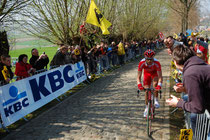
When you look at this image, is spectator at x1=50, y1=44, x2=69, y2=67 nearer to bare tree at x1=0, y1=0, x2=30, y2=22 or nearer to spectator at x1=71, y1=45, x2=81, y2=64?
spectator at x1=71, y1=45, x2=81, y2=64

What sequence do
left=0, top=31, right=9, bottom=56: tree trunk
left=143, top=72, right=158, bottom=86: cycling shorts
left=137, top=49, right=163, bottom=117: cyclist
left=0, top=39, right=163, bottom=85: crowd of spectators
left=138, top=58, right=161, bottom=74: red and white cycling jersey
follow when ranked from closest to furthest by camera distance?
left=137, top=49, right=163, bottom=117: cyclist → left=138, top=58, right=161, bottom=74: red and white cycling jersey → left=143, top=72, right=158, bottom=86: cycling shorts → left=0, top=39, right=163, bottom=85: crowd of spectators → left=0, top=31, right=9, bottom=56: tree trunk

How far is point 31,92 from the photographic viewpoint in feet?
20.2

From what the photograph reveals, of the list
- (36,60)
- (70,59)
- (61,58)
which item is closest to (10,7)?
(36,60)

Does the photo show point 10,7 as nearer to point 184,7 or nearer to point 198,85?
point 198,85

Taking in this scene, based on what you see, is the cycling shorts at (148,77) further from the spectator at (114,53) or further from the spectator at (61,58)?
the spectator at (114,53)

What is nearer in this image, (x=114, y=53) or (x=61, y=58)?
(x=61, y=58)

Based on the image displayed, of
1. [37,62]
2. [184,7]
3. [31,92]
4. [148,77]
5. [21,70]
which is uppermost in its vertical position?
[184,7]

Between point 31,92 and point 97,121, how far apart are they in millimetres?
2354

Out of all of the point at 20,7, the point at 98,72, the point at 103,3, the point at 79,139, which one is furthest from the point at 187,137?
the point at 103,3

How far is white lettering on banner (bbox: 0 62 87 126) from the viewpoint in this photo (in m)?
5.25

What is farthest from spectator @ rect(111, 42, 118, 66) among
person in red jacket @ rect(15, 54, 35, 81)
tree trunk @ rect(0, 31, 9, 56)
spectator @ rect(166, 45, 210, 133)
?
spectator @ rect(166, 45, 210, 133)

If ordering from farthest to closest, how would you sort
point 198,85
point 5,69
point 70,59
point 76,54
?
1. point 76,54
2. point 70,59
3. point 5,69
4. point 198,85

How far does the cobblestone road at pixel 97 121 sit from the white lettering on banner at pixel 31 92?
1.42 ft

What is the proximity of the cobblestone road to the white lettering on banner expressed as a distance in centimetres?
43
